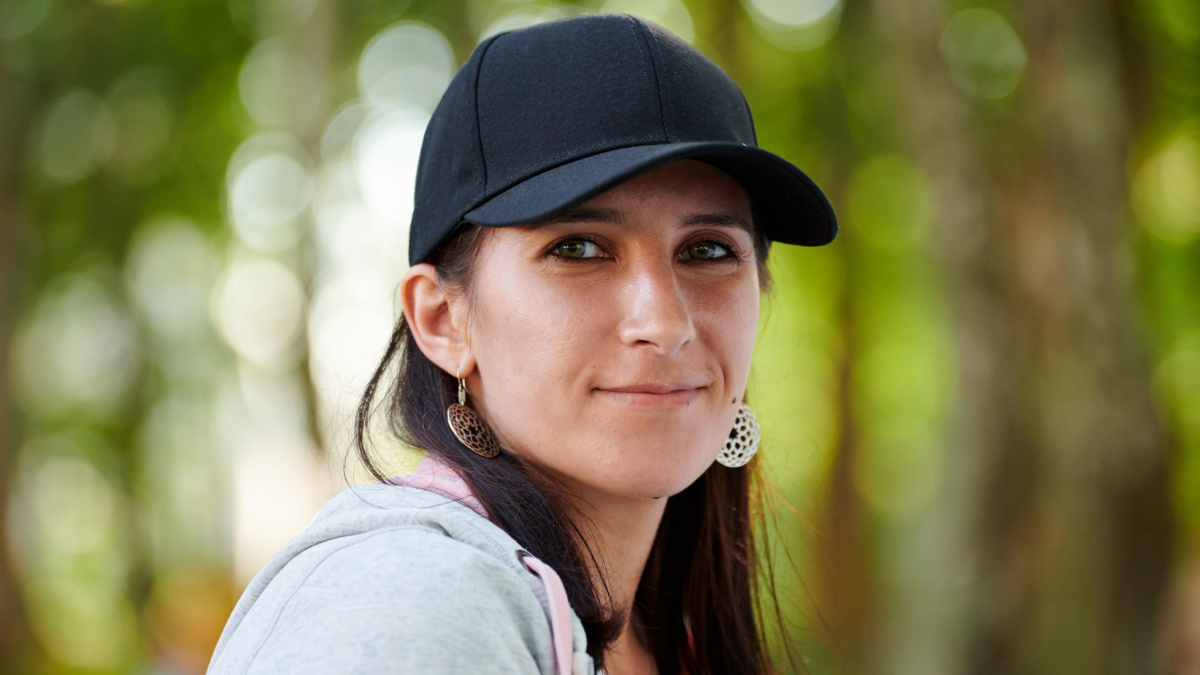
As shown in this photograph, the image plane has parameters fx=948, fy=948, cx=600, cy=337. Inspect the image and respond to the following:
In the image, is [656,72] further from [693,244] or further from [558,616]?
[558,616]

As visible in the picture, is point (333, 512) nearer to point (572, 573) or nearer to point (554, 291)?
point (572, 573)

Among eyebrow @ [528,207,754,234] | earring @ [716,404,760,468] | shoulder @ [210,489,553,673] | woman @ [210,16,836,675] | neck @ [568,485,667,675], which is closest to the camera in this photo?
shoulder @ [210,489,553,673]

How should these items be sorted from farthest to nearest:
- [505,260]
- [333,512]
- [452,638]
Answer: [505,260]
[333,512]
[452,638]

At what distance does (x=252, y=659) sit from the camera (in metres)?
1.36

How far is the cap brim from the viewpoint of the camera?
167 cm

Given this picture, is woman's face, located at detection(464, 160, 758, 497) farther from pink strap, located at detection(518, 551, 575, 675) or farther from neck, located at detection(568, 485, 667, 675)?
pink strap, located at detection(518, 551, 575, 675)

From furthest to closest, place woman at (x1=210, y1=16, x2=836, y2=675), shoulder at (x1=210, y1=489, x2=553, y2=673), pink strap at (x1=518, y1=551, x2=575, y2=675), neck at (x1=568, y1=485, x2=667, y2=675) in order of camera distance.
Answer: neck at (x1=568, y1=485, x2=667, y2=675) < woman at (x1=210, y1=16, x2=836, y2=675) < pink strap at (x1=518, y1=551, x2=575, y2=675) < shoulder at (x1=210, y1=489, x2=553, y2=673)

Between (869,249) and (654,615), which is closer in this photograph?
(654,615)

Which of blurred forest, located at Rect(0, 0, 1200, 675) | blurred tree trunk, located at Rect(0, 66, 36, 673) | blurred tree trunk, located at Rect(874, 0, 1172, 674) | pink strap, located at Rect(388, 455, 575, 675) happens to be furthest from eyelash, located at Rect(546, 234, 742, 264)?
blurred tree trunk, located at Rect(0, 66, 36, 673)

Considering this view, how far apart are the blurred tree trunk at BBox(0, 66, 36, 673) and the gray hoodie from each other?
37.9 feet

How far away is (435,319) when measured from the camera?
208 cm

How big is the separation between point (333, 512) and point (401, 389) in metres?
0.63

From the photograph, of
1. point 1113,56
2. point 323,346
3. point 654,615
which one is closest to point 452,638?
point 654,615

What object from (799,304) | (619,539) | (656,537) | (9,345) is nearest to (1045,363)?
(656,537)
